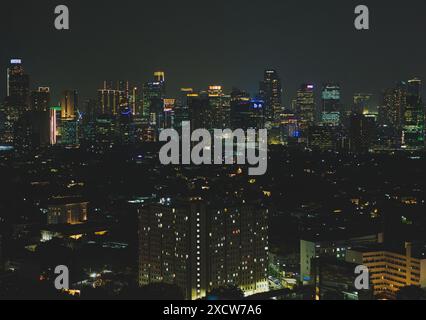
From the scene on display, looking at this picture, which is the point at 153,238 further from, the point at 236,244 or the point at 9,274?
the point at 9,274

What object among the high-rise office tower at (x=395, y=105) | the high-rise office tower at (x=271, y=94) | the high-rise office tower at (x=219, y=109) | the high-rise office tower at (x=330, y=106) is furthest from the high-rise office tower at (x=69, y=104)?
the high-rise office tower at (x=395, y=105)

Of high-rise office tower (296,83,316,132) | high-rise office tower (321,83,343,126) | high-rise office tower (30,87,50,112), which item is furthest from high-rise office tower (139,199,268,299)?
high-rise office tower (296,83,316,132)

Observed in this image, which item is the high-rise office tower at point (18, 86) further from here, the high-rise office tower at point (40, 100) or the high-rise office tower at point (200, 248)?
the high-rise office tower at point (200, 248)

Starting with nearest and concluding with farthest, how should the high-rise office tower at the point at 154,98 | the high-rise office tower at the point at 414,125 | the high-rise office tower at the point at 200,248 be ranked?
the high-rise office tower at the point at 200,248 < the high-rise office tower at the point at 414,125 < the high-rise office tower at the point at 154,98

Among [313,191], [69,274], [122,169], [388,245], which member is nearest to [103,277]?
[69,274]

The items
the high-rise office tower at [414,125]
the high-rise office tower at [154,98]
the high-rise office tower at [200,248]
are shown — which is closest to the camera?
the high-rise office tower at [200,248]

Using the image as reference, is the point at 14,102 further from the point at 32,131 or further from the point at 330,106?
the point at 330,106
